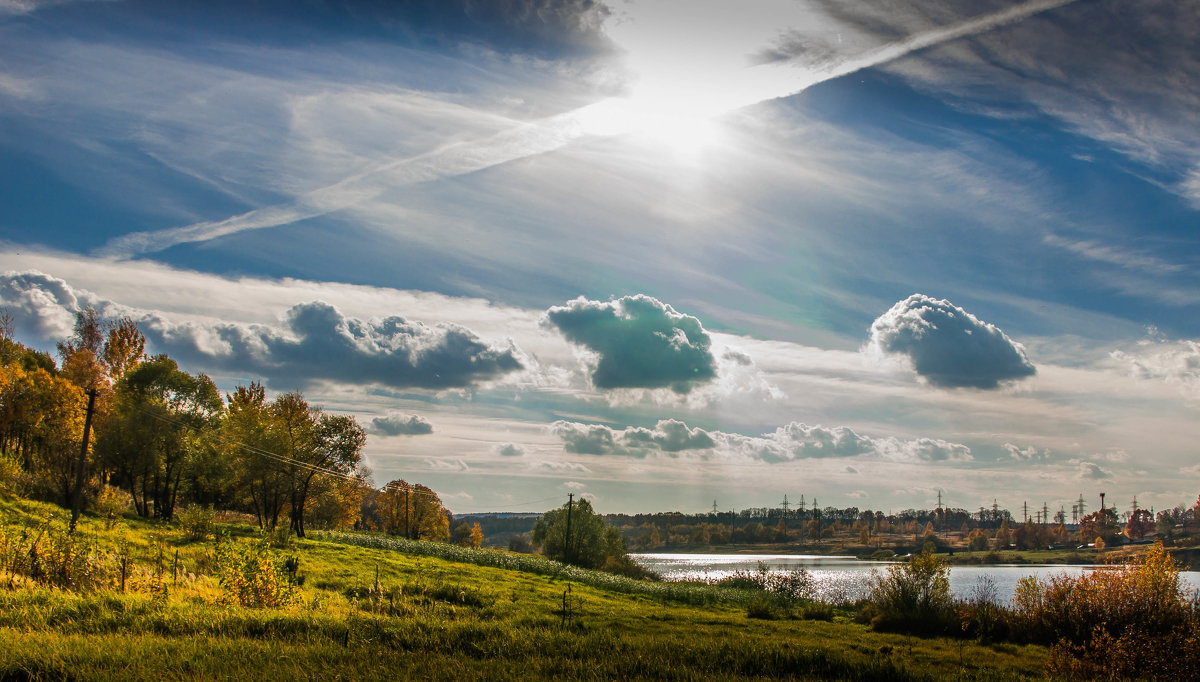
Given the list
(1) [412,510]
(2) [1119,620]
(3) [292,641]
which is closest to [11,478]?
(3) [292,641]

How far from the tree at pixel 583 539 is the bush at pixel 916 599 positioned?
134 ft

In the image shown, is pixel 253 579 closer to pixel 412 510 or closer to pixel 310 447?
pixel 310 447

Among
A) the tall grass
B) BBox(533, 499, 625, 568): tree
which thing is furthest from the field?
BBox(533, 499, 625, 568): tree

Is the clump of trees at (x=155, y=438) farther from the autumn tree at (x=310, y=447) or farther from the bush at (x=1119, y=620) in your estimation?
the bush at (x=1119, y=620)

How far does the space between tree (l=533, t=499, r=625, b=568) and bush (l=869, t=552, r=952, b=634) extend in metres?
40.7

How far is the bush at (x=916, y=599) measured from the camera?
32.9 metres

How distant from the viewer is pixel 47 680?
387 inches

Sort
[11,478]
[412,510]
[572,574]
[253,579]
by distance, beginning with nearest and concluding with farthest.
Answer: [253,579] → [11,478] → [572,574] → [412,510]

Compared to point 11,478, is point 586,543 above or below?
below

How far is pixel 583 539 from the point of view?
74.5m

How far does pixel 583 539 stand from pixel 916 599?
45086 millimetres

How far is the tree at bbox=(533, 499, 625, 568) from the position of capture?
73625mm

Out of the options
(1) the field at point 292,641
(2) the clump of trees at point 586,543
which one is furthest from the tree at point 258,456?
(1) the field at point 292,641

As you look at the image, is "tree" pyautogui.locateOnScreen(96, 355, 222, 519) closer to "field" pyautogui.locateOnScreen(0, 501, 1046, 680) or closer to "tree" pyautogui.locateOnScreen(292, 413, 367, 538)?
"tree" pyautogui.locateOnScreen(292, 413, 367, 538)
